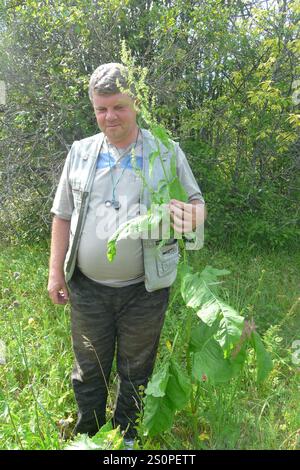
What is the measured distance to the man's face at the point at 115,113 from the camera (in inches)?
84.4

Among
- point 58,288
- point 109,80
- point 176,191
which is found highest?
point 109,80

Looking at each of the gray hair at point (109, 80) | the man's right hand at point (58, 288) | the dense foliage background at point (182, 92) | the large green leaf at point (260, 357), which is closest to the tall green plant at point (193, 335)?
the large green leaf at point (260, 357)

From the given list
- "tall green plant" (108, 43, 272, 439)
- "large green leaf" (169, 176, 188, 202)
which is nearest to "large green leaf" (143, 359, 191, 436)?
"tall green plant" (108, 43, 272, 439)

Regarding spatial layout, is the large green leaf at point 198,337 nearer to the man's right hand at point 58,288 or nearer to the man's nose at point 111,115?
the man's right hand at point 58,288

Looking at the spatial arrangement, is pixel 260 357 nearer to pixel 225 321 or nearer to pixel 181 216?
pixel 225 321

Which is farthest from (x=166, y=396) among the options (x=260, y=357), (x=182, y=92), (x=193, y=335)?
(x=182, y=92)

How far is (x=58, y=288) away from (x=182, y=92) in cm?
330

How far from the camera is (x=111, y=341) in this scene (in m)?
2.46

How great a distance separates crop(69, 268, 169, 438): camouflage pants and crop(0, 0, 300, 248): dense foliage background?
8.12 ft

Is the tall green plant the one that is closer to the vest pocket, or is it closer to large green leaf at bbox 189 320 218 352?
large green leaf at bbox 189 320 218 352

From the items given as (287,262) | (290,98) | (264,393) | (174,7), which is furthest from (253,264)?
(174,7)

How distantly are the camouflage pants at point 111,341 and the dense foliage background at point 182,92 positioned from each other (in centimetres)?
247

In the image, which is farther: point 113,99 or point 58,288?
point 58,288

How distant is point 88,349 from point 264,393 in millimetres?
1166
